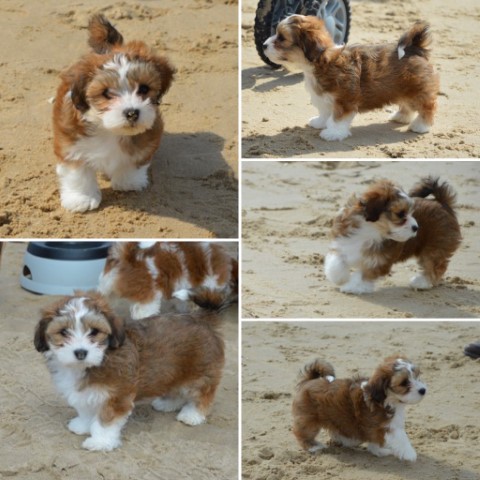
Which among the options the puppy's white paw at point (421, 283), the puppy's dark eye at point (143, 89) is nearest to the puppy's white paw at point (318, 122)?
the puppy's white paw at point (421, 283)

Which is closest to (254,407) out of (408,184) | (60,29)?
(408,184)

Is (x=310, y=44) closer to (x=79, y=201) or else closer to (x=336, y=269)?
(x=336, y=269)

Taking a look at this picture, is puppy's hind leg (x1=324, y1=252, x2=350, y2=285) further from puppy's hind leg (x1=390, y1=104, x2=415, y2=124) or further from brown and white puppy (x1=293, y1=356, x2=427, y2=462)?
puppy's hind leg (x1=390, y1=104, x2=415, y2=124)

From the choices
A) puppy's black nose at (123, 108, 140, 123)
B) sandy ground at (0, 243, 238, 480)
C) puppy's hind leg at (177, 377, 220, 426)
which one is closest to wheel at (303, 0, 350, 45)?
puppy's black nose at (123, 108, 140, 123)

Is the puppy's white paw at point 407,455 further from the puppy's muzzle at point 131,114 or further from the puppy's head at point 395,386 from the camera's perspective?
the puppy's muzzle at point 131,114

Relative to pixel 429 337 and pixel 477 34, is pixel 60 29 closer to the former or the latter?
pixel 477 34

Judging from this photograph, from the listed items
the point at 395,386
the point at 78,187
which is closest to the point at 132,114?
the point at 78,187
